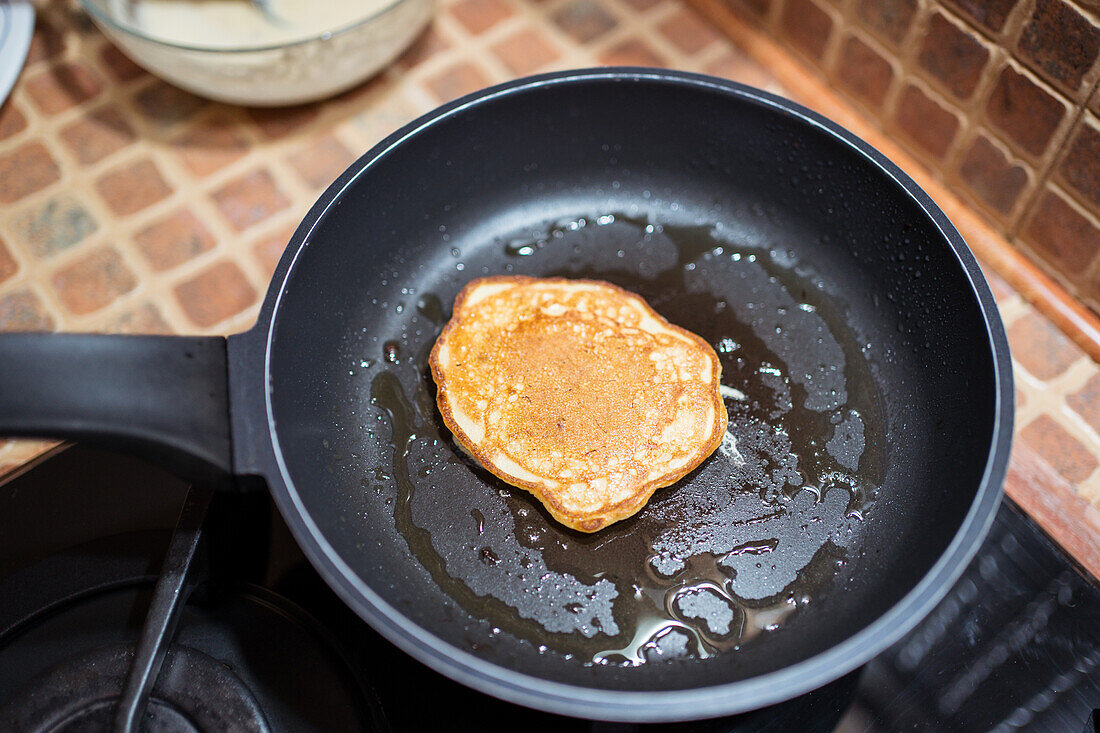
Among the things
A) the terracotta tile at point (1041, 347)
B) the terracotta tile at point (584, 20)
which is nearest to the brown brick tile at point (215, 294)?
the terracotta tile at point (584, 20)

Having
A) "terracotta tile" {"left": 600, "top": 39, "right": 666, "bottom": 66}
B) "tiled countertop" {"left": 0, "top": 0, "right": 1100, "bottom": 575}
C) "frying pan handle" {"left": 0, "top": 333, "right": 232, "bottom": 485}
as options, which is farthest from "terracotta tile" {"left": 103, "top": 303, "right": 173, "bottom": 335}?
"terracotta tile" {"left": 600, "top": 39, "right": 666, "bottom": 66}

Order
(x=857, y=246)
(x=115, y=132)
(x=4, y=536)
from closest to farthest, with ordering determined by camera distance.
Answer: (x=4, y=536), (x=857, y=246), (x=115, y=132)

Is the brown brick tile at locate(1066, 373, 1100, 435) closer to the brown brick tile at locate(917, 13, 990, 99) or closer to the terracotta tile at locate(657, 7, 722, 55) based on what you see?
the brown brick tile at locate(917, 13, 990, 99)

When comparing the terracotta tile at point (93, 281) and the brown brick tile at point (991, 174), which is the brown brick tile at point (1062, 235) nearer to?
the brown brick tile at point (991, 174)

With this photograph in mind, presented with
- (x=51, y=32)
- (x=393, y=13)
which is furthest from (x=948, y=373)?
(x=51, y=32)

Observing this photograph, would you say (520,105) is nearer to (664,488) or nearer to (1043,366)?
(664,488)

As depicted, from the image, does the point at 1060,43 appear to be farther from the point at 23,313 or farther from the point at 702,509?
the point at 23,313
